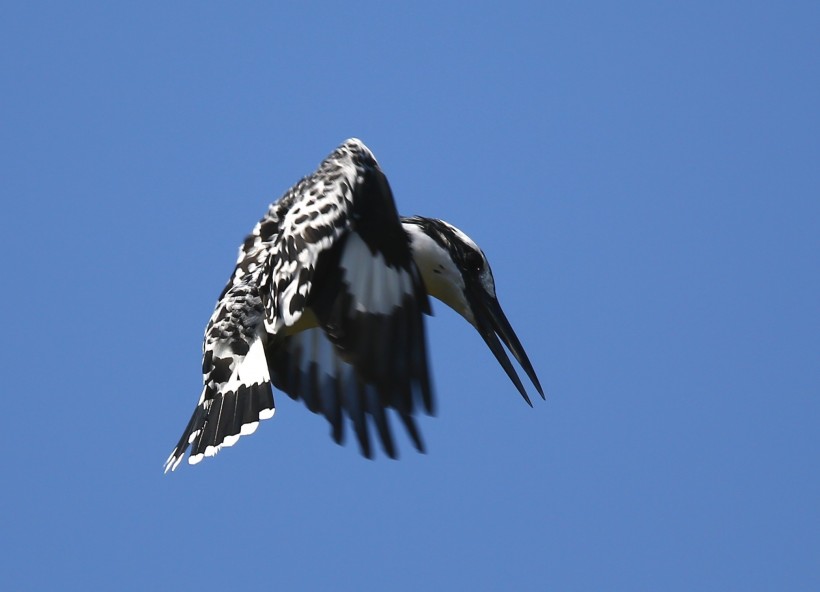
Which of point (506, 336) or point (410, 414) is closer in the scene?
point (410, 414)

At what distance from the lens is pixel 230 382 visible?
6.23 metres

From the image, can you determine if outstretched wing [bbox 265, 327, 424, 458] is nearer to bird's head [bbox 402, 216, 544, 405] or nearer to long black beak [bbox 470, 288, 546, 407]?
bird's head [bbox 402, 216, 544, 405]

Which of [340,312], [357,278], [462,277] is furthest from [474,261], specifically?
[340,312]

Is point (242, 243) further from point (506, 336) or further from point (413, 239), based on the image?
point (506, 336)

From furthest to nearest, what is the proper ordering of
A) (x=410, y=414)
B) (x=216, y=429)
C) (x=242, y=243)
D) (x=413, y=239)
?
(x=242, y=243)
(x=413, y=239)
(x=216, y=429)
(x=410, y=414)

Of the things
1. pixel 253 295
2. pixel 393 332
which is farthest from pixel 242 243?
pixel 393 332

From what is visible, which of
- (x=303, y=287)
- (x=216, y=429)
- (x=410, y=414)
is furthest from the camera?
(x=216, y=429)

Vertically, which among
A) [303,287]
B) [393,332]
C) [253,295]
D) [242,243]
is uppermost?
[242,243]

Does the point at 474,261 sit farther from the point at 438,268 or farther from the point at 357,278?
the point at 357,278

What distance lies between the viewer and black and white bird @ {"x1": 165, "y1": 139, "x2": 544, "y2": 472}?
5039 mm

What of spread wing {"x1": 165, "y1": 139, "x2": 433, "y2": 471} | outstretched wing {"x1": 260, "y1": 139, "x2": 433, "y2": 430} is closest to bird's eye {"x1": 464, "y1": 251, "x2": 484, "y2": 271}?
spread wing {"x1": 165, "y1": 139, "x2": 433, "y2": 471}

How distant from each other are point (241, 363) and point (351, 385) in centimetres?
77

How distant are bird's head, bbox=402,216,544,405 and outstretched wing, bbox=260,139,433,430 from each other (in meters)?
1.09

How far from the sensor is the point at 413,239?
21.8ft
